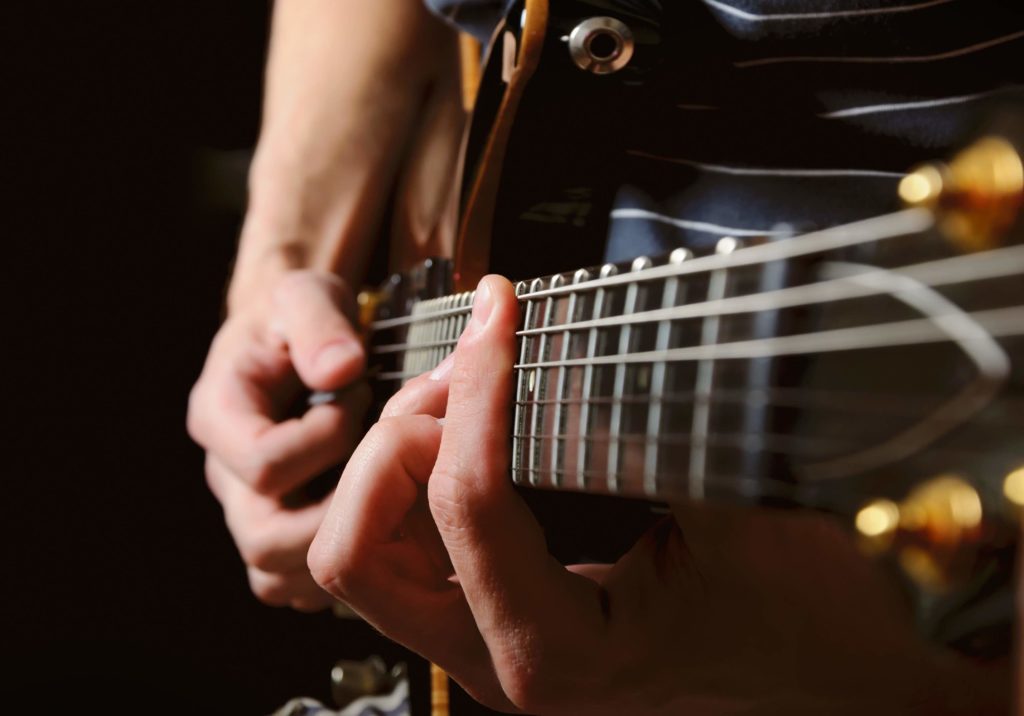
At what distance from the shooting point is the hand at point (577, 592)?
0.24m

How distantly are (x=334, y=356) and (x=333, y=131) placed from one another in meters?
0.33

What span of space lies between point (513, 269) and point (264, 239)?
432 millimetres

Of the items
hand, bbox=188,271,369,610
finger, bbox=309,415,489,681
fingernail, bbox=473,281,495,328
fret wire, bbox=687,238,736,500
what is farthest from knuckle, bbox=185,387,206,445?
fret wire, bbox=687,238,736,500

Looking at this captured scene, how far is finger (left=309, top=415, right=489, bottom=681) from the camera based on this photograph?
356 mm

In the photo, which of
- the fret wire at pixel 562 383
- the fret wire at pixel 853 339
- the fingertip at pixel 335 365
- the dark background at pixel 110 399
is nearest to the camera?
the fret wire at pixel 853 339

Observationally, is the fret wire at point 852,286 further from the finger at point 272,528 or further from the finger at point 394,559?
the finger at point 272,528

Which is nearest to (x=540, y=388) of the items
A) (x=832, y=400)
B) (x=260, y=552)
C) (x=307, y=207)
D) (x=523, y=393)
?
(x=523, y=393)

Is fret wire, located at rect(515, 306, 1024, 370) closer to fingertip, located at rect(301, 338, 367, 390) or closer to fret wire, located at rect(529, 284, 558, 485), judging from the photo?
fret wire, located at rect(529, 284, 558, 485)

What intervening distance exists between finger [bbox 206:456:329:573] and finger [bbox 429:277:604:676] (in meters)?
0.31

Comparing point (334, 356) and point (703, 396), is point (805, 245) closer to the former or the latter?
Result: point (703, 396)

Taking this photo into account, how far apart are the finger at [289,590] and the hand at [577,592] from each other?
0.97ft

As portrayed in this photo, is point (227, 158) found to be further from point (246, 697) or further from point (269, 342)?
point (246, 697)

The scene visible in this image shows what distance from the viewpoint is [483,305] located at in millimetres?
306

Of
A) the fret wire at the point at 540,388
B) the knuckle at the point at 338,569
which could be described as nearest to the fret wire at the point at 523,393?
the fret wire at the point at 540,388
